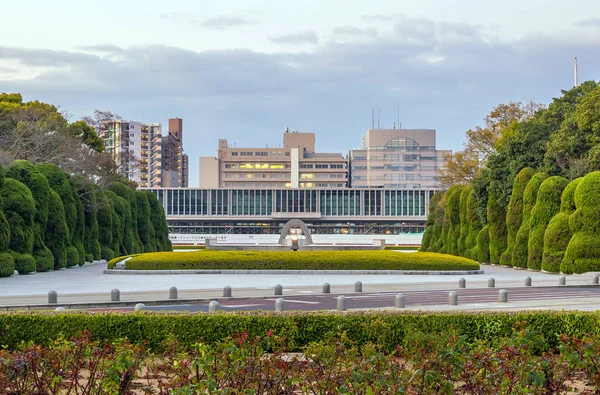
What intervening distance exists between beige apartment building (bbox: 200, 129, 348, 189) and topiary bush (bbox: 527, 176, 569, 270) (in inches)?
4302

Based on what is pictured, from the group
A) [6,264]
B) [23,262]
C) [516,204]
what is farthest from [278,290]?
[516,204]

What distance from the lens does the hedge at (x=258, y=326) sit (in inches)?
505

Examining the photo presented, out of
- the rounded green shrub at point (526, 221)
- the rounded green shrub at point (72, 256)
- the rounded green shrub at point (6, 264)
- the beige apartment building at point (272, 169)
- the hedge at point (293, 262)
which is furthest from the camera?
the beige apartment building at point (272, 169)

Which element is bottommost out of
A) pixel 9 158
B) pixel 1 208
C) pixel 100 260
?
pixel 100 260

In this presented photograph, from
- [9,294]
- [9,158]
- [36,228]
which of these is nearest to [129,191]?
[9,158]

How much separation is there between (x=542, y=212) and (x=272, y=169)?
116693 mm

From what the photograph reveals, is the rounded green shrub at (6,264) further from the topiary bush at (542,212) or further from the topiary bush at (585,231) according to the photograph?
→ the topiary bush at (542,212)

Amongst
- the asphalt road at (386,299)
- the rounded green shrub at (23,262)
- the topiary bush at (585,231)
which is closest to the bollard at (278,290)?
the asphalt road at (386,299)

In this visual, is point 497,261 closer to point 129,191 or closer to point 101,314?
point 129,191

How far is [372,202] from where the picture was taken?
427 feet

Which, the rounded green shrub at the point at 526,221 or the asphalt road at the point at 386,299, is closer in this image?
the asphalt road at the point at 386,299

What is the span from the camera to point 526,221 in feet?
138

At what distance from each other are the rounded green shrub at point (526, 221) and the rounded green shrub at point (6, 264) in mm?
28776

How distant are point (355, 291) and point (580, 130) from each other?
23.9 meters
